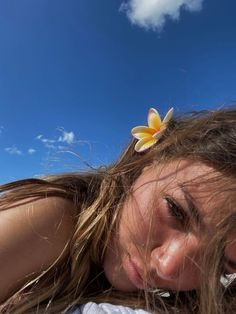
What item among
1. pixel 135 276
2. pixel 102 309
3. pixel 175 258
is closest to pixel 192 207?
pixel 175 258

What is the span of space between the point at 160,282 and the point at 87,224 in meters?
0.34

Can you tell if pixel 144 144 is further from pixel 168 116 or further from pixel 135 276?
pixel 135 276

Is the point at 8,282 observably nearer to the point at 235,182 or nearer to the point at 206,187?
the point at 206,187

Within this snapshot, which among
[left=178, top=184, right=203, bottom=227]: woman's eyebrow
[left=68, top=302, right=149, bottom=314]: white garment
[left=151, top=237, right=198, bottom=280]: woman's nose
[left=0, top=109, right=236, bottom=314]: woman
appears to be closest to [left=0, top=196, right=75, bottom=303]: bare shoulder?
[left=0, top=109, right=236, bottom=314]: woman

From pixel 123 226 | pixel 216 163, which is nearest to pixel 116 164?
pixel 123 226

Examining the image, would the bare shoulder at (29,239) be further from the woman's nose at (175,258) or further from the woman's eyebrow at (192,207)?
→ the woman's eyebrow at (192,207)

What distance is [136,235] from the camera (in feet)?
5.98

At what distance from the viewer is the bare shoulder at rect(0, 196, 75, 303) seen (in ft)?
5.41

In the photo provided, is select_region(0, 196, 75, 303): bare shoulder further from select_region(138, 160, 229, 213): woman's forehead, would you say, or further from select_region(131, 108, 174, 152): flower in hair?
select_region(131, 108, 174, 152): flower in hair

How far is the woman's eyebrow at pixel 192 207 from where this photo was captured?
171cm

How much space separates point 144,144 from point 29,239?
69 cm

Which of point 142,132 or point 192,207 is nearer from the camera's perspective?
point 192,207

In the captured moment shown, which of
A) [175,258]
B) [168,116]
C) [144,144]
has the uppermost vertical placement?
[168,116]

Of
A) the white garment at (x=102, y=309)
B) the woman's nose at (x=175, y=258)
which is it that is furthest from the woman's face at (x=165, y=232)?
the white garment at (x=102, y=309)
